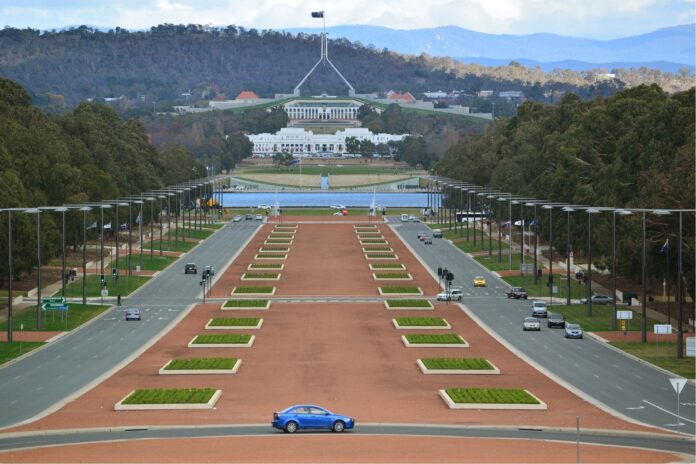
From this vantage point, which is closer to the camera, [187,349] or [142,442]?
[142,442]

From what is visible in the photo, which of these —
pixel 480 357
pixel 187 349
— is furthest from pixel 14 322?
pixel 480 357

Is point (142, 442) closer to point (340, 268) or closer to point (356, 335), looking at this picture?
point (356, 335)

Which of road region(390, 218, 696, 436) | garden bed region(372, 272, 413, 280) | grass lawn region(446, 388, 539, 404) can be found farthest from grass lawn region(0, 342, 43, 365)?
garden bed region(372, 272, 413, 280)

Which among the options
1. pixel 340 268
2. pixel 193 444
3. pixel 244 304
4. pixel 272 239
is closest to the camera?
pixel 193 444

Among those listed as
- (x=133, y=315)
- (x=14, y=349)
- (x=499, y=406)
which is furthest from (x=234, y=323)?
(x=499, y=406)

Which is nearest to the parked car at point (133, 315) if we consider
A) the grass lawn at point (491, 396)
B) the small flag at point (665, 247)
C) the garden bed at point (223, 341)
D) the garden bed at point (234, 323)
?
the garden bed at point (234, 323)

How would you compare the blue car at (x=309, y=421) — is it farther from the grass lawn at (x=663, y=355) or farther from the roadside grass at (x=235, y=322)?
the roadside grass at (x=235, y=322)

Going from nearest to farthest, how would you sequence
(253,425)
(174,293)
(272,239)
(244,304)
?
(253,425) → (244,304) → (174,293) → (272,239)
